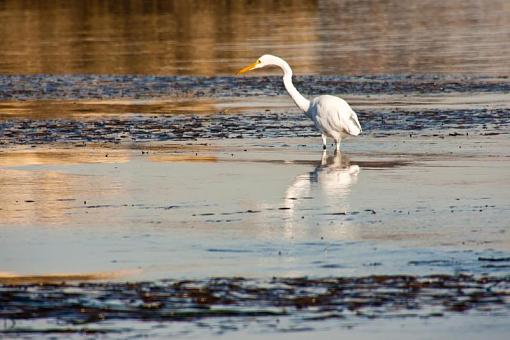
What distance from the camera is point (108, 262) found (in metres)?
11.9

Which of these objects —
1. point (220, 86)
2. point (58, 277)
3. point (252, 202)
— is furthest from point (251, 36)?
point (58, 277)

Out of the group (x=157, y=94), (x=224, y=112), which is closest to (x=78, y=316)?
(x=224, y=112)

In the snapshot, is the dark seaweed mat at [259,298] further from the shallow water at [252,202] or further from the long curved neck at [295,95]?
the long curved neck at [295,95]

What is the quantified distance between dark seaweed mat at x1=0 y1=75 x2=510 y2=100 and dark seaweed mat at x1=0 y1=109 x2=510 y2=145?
3842 mm

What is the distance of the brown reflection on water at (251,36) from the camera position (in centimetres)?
3412

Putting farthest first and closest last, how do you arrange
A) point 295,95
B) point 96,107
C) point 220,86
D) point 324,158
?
point 220,86 < point 96,107 < point 295,95 < point 324,158

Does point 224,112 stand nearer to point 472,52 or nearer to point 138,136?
point 138,136

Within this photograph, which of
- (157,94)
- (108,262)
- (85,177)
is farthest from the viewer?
(157,94)

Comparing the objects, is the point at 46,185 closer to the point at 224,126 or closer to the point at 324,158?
the point at 324,158

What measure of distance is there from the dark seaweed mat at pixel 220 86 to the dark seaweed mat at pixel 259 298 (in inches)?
629

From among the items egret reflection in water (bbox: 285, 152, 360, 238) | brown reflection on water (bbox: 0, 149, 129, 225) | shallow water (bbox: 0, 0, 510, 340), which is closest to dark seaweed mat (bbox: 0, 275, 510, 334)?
shallow water (bbox: 0, 0, 510, 340)

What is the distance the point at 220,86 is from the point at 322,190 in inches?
535

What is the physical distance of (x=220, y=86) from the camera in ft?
95.4

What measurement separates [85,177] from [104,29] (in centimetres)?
3460
